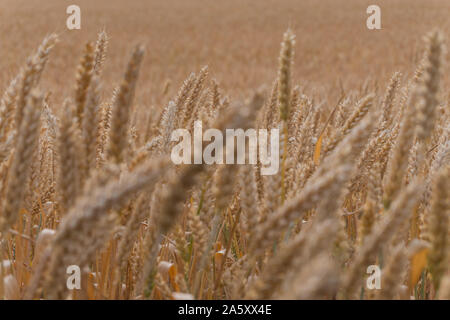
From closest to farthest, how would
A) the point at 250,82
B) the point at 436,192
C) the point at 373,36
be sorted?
the point at 436,192
the point at 250,82
the point at 373,36

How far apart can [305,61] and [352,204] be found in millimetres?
13093

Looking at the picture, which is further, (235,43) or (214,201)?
(235,43)

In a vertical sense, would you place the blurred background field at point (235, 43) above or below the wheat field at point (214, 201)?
above

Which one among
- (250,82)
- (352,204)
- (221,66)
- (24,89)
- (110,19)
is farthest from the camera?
(110,19)

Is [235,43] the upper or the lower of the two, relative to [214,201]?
upper

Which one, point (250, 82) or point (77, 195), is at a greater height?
point (250, 82)

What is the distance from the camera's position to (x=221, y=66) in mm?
13500

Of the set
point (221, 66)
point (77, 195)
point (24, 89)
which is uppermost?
point (221, 66)

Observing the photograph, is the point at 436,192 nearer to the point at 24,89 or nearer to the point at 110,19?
the point at 24,89

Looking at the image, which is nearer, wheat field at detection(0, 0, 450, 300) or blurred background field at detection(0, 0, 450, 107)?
wheat field at detection(0, 0, 450, 300)

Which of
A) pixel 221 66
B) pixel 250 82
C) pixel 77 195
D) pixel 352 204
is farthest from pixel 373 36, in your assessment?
pixel 77 195

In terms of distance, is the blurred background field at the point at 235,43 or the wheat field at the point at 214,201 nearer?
the wheat field at the point at 214,201

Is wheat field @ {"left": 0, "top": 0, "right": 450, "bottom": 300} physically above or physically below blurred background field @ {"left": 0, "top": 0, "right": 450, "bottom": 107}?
below
